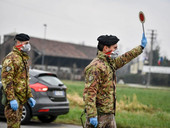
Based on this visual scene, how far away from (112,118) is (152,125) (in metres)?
5.43

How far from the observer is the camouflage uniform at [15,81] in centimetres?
528

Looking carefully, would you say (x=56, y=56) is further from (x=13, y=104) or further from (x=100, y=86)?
(x=100, y=86)

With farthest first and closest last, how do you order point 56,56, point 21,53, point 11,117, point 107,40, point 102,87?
point 56,56, point 21,53, point 11,117, point 107,40, point 102,87

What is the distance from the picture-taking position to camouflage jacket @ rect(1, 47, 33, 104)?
5270 millimetres

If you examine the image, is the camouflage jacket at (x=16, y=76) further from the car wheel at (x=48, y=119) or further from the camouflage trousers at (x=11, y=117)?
the car wheel at (x=48, y=119)

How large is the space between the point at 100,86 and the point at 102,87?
3cm

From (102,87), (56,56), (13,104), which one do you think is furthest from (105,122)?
(56,56)

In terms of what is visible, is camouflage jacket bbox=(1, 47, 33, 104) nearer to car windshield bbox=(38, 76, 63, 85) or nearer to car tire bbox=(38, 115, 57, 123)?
car windshield bbox=(38, 76, 63, 85)

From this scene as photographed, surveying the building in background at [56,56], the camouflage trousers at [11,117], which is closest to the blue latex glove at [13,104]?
the camouflage trousers at [11,117]

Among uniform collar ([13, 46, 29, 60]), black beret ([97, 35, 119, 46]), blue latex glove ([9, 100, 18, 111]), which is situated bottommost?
blue latex glove ([9, 100, 18, 111])

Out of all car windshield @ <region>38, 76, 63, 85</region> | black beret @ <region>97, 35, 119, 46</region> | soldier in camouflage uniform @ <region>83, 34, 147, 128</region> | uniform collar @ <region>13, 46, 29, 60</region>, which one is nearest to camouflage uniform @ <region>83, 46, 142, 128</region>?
soldier in camouflage uniform @ <region>83, 34, 147, 128</region>

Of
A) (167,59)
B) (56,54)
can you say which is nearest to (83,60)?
(56,54)

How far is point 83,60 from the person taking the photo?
6738 cm

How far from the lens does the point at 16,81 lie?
17.9ft
